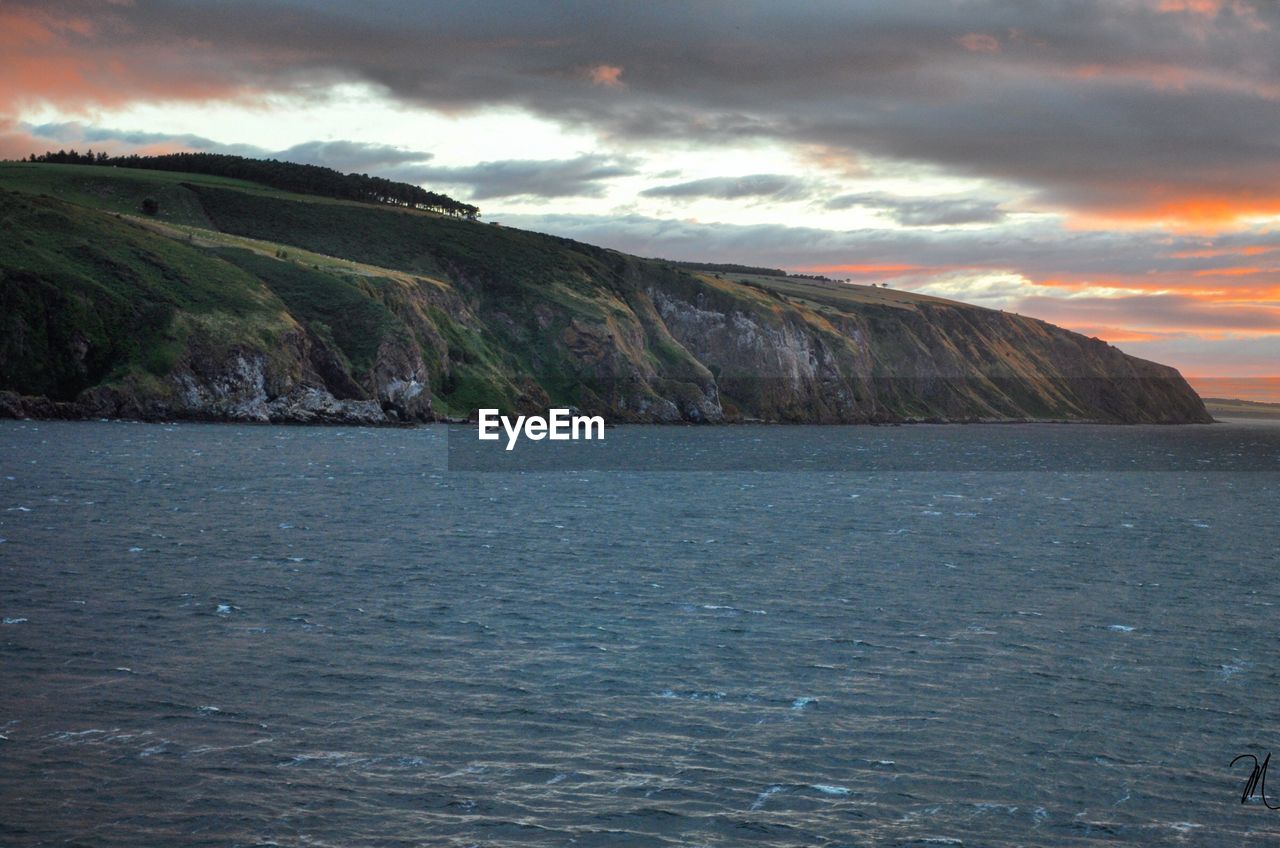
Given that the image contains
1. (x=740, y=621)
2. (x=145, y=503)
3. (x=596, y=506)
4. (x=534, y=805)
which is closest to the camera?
(x=534, y=805)

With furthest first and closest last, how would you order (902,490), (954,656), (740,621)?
(902,490) < (740,621) < (954,656)

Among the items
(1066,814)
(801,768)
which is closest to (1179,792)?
(1066,814)

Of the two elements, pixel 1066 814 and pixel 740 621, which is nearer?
pixel 1066 814

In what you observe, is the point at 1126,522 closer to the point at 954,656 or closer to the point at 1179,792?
the point at 954,656
